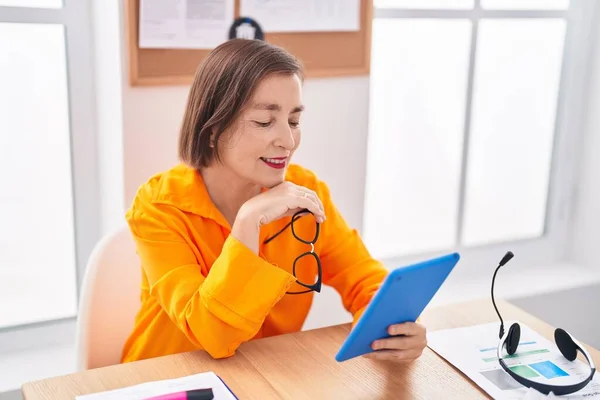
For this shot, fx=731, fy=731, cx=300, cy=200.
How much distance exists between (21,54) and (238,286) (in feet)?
3.27

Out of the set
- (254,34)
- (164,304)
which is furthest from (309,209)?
(254,34)

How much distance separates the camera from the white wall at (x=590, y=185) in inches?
107

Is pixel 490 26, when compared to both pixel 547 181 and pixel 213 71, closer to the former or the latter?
pixel 547 181

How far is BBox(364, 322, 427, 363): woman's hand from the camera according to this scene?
4.19 feet

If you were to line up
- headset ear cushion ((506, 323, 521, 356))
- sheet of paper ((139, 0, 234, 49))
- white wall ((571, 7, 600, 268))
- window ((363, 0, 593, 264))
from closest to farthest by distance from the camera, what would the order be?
headset ear cushion ((506, 323, 521, 356)) < sheet of paper ((139, 0, 234, 49)) < window ((363, 0, 593, 264)) < white wall ((571, 7, 600, 268))

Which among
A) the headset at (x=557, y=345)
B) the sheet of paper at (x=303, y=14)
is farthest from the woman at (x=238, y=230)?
the sheet of paper at (x=303, y=14)

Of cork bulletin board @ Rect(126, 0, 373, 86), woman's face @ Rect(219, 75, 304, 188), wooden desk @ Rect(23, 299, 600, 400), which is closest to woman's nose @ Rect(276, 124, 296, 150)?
woman's face @ Rect(219, 75, 304, 188)

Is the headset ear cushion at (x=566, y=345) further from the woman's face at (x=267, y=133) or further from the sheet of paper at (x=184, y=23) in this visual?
the sheet of paper at (x=184, y=23)

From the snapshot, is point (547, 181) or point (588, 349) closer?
point (588, 349)

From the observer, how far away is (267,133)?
1432 millimetres

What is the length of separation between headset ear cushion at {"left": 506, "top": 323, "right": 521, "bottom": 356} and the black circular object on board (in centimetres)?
102

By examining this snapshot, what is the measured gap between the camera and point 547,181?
2838 mm

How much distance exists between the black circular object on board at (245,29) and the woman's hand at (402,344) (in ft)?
3.15

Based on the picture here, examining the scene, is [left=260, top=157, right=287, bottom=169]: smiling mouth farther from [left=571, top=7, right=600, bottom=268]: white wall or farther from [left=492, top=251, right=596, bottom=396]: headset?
[left=571, top=7, right=600, bottom=268]: white wall
